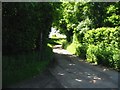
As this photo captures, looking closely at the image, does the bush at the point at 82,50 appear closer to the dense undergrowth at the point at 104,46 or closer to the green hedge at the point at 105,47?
the dense undergrowth at the point at 104,46

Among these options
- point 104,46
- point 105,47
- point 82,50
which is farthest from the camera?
point 82,50

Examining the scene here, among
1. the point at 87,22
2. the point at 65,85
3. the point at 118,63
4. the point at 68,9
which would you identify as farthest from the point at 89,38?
the point at 65,85

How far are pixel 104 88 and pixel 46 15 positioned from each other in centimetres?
1011

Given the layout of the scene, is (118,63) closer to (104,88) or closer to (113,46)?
(113,46)

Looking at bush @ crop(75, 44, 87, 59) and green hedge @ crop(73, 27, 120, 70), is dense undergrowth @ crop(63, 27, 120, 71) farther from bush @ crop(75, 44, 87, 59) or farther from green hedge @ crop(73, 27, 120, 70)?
bush @ crop(75, 44, 87, 59)

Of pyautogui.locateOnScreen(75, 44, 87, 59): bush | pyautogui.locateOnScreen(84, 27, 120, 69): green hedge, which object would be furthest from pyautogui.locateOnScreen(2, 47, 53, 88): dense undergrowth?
pyautogui.locateOnScreen(75, 44, 87, 59): bush

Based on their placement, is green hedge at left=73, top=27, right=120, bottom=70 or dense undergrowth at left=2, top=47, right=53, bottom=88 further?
green hedge at left=73, top=27, right=120, bottom=70

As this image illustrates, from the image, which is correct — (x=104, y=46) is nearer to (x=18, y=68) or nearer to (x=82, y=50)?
(x=82, y=50)

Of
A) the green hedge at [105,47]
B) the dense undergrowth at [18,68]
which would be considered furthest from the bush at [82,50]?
the dense undergrowth at [18,68]

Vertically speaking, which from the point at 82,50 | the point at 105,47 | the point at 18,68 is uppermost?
the point at 105,47

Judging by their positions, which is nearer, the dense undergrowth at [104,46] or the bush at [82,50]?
the dense undergrowth at [104,46]

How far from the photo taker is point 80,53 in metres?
29.3

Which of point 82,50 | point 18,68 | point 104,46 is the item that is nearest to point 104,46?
point 104,46

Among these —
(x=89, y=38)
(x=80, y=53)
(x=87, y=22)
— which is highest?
(x=87, y=22)
